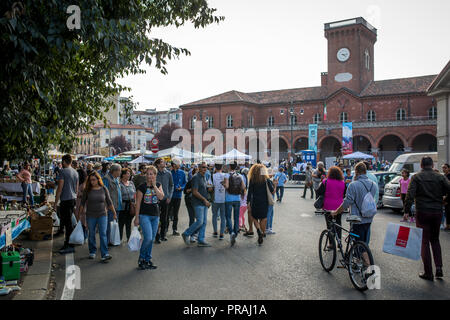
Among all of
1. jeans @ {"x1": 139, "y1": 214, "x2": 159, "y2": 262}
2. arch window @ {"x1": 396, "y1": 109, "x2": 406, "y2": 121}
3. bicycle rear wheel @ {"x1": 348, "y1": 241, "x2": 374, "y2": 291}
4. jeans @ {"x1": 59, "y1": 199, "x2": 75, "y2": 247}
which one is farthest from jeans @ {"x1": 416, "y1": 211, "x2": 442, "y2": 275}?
arch window @ {"x1": 396, "y1": 109, "x2": 406, "y2": 121}

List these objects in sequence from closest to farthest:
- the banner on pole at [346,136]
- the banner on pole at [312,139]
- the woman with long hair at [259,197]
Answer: the woman with long hair at [259,197] < the banner on pole at [346,136] < the banner on pole at [312,139]

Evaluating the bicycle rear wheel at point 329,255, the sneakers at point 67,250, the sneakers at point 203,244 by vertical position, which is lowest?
the sneakers at point 203,244

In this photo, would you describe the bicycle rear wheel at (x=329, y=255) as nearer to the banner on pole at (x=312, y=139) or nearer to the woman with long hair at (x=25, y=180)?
the woman with long hair at (x=25, y=180)

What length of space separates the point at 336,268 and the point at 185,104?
59192mm

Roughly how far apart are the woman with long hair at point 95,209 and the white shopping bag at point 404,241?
5.03 m

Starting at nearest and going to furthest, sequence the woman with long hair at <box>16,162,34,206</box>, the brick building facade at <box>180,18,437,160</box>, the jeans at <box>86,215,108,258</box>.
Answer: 1. the jeans at <box>86,215,108,258</box>
2. the woman with long hair at <box>16,162,34,206</box>
3. the brick building facade at <box>180,18,437,160</box>

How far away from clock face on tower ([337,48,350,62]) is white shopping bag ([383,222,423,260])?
1996 inches

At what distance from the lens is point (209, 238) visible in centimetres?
945

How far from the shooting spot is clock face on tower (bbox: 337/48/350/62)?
2060 inches

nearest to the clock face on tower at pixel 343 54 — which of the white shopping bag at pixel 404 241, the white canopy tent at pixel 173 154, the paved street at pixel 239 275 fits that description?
the white canopy tent at pixel 173 154

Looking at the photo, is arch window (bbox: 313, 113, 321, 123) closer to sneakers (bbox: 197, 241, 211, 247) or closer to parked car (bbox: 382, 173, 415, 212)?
parked car (bbox: 382, 173, 415, 212)

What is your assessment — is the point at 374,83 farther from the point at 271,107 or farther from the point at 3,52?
the point at 3,52

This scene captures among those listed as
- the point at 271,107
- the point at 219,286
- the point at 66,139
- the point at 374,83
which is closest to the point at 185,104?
the point at 271,107

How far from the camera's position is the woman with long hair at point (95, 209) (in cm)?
719
